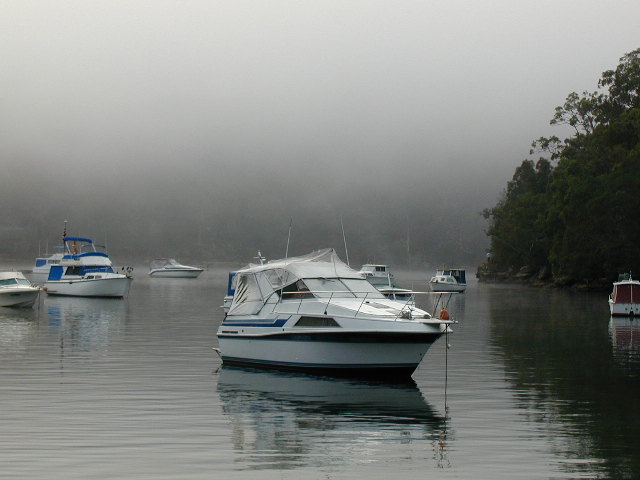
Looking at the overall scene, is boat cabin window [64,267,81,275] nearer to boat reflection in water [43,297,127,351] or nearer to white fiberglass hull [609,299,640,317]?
boat reflection in water [43,297,127,351]

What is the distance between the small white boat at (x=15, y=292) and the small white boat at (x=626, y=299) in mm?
40946

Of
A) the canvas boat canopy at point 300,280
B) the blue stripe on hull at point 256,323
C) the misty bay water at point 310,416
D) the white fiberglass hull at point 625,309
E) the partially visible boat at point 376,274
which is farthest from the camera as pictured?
the partially visible boat at point 376,274

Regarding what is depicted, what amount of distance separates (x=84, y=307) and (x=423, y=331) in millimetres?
48203

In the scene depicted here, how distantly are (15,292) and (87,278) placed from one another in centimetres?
1928

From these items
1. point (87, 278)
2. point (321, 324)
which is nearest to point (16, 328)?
point (321, 324)

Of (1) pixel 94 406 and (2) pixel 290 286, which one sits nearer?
(1) pixel 94 406

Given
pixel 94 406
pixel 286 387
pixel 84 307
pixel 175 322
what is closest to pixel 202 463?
pixel 94 406

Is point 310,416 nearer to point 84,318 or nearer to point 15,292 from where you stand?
point 84,318

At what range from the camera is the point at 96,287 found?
81.1 metres

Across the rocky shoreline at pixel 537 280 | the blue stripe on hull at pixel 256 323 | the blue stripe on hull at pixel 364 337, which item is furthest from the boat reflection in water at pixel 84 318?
the rocky shoreline at pixel 537 280

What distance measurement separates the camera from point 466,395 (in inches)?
1015

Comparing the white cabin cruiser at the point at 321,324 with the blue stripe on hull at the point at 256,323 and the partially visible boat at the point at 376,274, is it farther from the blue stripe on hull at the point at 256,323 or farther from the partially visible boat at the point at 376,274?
the partially visible boat at the point at 376,274

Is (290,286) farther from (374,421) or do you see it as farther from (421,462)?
(421,462)

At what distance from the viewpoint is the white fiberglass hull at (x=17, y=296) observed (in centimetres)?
6238
